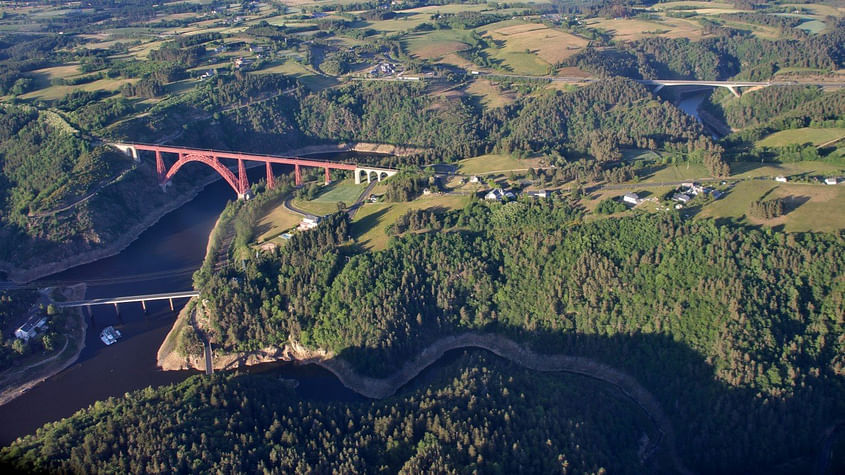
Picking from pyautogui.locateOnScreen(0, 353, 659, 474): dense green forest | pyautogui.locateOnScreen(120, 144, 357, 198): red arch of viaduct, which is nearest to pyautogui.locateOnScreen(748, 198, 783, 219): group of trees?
pyautogui.locateOnScreen(0, 353, 659, 474): dense green forest

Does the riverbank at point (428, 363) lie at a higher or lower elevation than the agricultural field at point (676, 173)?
lower

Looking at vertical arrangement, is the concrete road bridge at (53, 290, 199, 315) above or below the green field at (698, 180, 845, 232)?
below

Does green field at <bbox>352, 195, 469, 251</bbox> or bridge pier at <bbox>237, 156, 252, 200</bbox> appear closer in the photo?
green field at <bbox>352, 195, 469, 251</bbox>

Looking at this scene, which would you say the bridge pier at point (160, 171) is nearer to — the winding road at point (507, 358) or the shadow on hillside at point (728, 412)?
the winding road at point (507, 358)

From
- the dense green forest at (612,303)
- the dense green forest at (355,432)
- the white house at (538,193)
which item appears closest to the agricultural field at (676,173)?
the white house at (538,193)

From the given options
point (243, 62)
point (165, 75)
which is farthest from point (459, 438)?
point (243, 62)

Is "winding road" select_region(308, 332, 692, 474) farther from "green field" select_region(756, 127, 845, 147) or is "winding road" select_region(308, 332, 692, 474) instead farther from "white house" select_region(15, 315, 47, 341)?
"green field" select_region(756, 127, 845, 147)

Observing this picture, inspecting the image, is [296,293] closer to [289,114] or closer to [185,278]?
[185,278]
